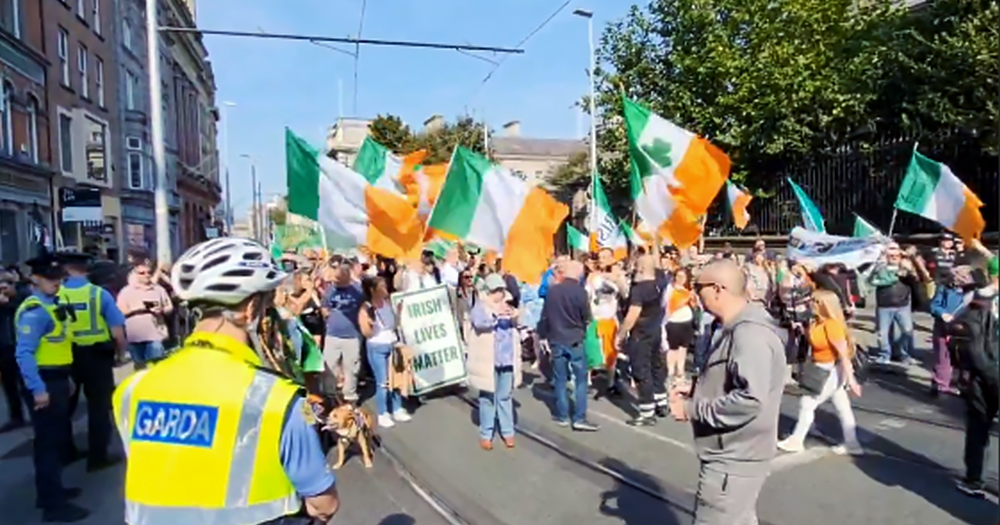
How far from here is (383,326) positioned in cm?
879

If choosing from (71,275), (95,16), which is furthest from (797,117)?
(95,16)

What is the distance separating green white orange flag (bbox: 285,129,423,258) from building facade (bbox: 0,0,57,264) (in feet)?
54.9

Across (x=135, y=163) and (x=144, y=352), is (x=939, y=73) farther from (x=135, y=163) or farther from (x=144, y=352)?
(x=135, y=163)

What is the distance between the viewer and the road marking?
21.4ft

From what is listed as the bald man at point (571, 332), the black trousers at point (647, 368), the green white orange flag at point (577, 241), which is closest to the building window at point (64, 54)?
the green white orange flag at point (577, 241)

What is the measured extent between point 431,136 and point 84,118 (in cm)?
1701

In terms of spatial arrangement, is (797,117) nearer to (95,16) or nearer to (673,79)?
(673,79)

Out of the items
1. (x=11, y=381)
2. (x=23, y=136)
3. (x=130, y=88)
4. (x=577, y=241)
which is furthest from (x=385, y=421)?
(x=130, y=88)

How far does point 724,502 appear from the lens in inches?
143

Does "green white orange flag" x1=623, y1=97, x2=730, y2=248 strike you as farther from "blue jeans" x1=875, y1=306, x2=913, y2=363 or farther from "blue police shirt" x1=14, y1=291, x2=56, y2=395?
"blue police shirt" x1=14, y1=291, x2=56, y2=395

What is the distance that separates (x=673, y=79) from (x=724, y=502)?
2033 cm

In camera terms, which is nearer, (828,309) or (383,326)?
(828,309)

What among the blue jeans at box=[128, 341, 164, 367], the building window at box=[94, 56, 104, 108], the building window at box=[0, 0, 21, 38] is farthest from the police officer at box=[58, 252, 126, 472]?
the building window at box=[94, 56, 104, 108]

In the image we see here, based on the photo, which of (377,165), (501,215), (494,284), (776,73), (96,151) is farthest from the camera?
(96,151)
